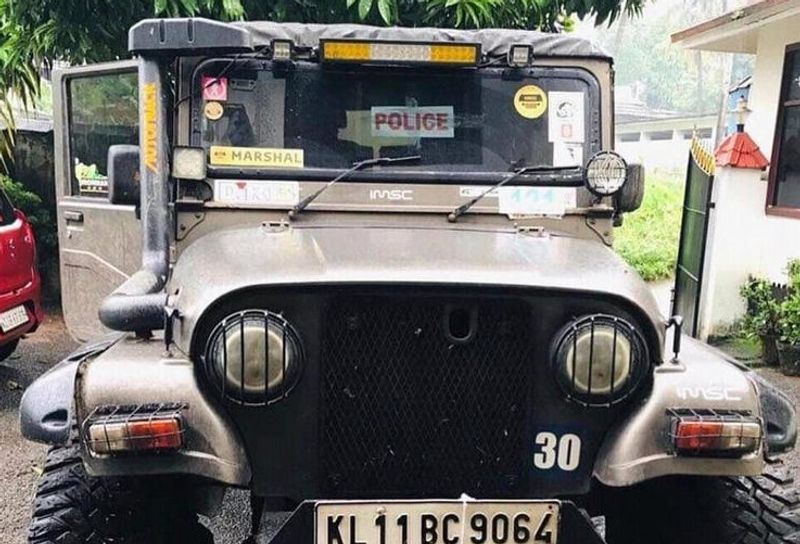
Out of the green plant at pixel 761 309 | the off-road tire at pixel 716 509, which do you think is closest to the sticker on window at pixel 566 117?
the off-road tire at pixel 716 509

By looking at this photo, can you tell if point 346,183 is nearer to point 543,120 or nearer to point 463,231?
point 463,231

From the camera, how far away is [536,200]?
345cm

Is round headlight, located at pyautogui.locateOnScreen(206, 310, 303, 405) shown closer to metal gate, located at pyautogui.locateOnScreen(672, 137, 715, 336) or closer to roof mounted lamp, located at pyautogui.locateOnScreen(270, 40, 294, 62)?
roof mounted lamp, located at pyautogui.locateOnScreen(270, 40, 294, 62)

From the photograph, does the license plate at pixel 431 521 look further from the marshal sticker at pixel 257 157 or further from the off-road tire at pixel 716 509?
the marshal sticker at pixel 257 157

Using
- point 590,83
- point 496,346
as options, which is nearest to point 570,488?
point 496,346

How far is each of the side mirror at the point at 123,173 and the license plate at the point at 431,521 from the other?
5.50 feet

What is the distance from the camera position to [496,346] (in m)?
2.46

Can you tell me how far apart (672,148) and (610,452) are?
1184 inches

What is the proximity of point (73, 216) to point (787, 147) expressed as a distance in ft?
21.2

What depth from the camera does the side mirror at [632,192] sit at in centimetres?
351

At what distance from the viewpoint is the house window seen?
8.46m

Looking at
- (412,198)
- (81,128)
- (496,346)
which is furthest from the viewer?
(81,128)

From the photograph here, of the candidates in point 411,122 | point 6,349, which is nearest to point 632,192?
point 411,122

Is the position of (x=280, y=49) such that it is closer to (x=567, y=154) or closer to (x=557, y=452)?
(x=567, y=154)
